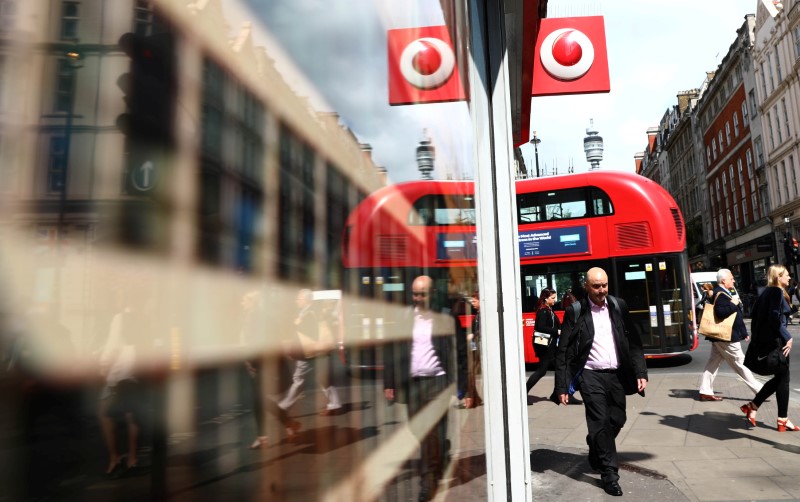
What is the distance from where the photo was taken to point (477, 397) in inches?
103

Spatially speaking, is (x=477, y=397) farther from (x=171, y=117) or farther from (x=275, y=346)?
(x=171, y=117)

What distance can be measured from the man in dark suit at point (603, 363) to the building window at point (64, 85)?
4087mm

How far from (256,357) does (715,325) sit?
6.59 metres

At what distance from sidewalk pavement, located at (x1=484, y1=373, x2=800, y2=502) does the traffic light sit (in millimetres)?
3842

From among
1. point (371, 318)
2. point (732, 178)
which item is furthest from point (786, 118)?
point (371, 318)

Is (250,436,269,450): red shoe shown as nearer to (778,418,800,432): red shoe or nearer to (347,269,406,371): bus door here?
(347,269,406,371): bus door

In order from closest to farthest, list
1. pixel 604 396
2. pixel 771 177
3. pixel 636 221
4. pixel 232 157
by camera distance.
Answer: pixel 232 157, pixel 604 396, pixel 636 221, pixel 771 177

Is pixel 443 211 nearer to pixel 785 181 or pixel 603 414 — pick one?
pixel 603 414

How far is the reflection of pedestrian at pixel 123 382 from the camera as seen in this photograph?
35cm

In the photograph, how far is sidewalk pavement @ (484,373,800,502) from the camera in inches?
149

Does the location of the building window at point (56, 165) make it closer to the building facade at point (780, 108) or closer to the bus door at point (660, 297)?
the bus door at point (660, 297)

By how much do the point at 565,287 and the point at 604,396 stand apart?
21.1ft

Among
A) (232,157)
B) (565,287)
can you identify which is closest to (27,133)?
(232,157)

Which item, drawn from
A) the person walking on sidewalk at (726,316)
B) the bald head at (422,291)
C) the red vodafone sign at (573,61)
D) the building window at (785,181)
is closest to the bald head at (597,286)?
the red vodafone sign at (573,61)
